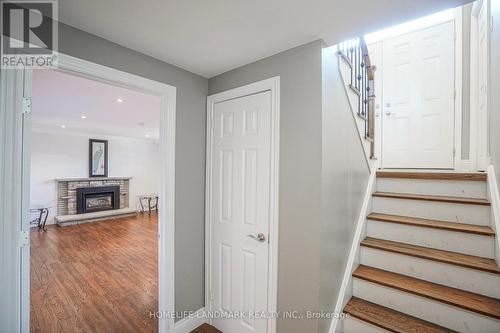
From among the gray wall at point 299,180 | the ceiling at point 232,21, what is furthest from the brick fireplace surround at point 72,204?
the gray wall at point 299,180

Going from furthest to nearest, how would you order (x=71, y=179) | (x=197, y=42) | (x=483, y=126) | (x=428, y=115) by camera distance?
1. (x=71, y=179)
2. (x=428, y=115)
3. (x=483, y=126)
4. (x=197, y=42)

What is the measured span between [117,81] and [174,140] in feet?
1.93

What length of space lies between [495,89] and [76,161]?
8528 mm

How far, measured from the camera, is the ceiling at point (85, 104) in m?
2.75

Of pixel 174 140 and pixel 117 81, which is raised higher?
pixel 117 81

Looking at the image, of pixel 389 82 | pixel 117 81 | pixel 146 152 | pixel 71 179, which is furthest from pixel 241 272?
pixel 146 152

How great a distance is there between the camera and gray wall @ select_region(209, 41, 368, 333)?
1.49 meters

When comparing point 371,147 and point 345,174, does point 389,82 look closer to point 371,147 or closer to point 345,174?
point 371,147

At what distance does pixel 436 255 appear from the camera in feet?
5.47

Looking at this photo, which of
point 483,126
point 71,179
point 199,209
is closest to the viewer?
point 199,209

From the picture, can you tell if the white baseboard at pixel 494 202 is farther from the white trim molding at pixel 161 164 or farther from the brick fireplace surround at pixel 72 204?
the brick fireplace surround at pixel 72 204

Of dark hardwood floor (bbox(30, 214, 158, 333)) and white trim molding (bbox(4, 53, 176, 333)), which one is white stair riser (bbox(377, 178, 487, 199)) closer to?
white trim molding (bbox(4, 53, 176, 333))

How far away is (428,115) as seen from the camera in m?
2.91

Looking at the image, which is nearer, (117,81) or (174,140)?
(117,81)
